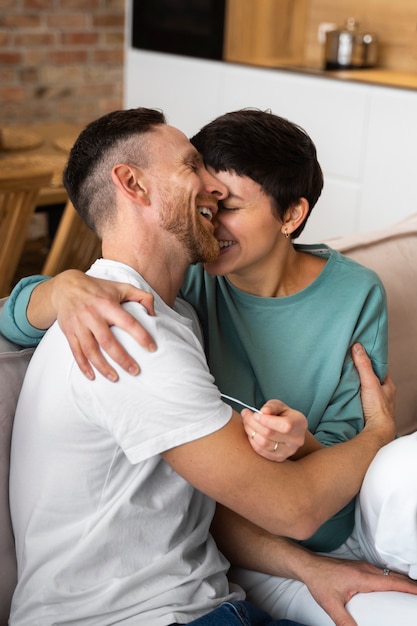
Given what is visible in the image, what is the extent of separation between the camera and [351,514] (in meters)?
1.55

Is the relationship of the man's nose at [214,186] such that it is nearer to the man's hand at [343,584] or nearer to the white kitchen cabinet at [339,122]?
the man's hand at [343,584]

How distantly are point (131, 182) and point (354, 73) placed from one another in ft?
9.26

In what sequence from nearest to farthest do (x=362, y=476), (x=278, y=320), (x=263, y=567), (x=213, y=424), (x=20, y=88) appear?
(x=213, y=424) → (x=362, y=476) → (x=263, y=567) → (x=278, y=320) → (x=20, y=88)

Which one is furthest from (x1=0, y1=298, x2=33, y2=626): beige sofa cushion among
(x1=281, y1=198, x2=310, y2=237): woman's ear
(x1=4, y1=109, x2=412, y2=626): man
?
(x1=281, y1=198, x2=310, y2=237): woman's ear

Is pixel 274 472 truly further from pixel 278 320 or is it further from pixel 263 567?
pixel 278 320

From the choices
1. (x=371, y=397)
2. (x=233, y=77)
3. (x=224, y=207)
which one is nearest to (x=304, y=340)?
(x=371, y=397)

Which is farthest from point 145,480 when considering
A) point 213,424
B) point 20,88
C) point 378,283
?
point 20,88

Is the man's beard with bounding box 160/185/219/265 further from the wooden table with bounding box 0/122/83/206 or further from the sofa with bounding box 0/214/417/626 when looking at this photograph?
the wooden table with bounding box 0/122/83/206

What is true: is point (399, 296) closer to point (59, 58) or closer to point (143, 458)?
point (143, 458)

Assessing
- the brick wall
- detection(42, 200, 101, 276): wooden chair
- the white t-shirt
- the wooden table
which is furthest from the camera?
the brick wall

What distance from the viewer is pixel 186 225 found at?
1.41m

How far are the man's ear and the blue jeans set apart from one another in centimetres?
60

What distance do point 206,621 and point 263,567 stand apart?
251 millimetres

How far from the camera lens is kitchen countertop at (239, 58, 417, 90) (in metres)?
3.75
